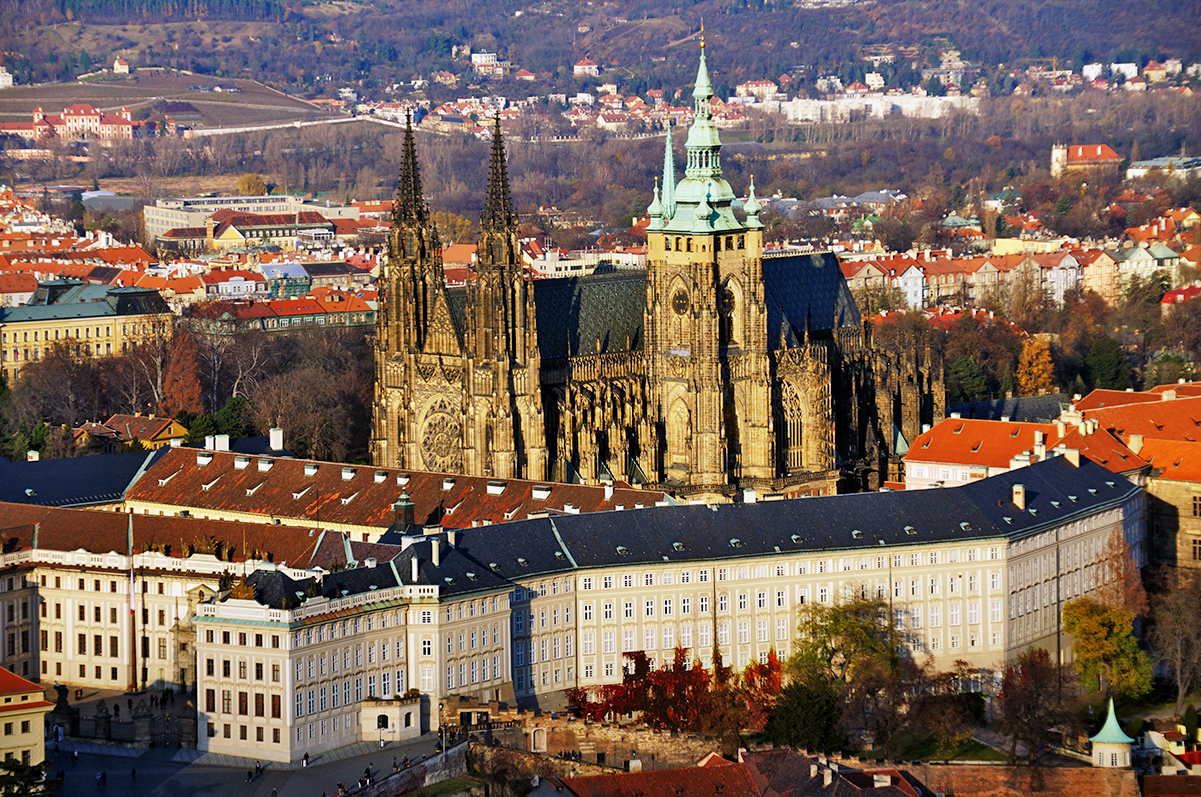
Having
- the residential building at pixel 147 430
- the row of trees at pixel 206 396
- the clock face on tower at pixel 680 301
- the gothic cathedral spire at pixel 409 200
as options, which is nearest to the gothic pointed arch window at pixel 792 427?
the clock face on tower at pixel 680 301

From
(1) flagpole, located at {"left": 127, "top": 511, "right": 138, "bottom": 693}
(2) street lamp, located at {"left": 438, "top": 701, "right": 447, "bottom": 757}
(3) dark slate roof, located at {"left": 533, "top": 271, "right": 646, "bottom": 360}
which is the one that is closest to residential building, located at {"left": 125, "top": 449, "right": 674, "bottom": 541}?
(1) flagpole, located at {"left": 127, "top": 511, "right": 138, "bottom": 693}

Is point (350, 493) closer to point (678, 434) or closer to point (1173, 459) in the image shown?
point (678, 434)

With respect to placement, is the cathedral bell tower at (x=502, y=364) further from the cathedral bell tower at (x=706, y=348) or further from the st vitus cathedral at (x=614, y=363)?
the cathedral bell tower at (x=706, y=348)

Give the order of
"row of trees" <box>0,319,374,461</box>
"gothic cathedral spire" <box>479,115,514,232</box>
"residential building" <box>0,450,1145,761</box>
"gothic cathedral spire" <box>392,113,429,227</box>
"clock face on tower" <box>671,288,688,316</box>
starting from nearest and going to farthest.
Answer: "residential building" <box>0,450,1145,761</box>
"gothic cathedral spire" <box>479,115,514,232</box>
"gothic cathedral spire" <box>392,113,429,227</box>
"clock face on tower" <box>671,288,688,316</box>
"row of trees" <box>0,319,374,461</box>

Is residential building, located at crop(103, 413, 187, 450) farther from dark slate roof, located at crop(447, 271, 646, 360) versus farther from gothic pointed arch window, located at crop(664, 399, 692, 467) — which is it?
gothic pointed arch window, located at crop(664, 399, 692, 467)

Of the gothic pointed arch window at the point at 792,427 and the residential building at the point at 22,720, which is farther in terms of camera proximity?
the gothic pointed arch window at the point at 792,427

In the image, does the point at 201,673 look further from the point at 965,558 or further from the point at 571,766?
the point at 965,558

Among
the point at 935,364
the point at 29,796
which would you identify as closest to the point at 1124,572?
the point at 935,364


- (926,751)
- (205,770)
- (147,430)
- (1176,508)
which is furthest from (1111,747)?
(147,430)
